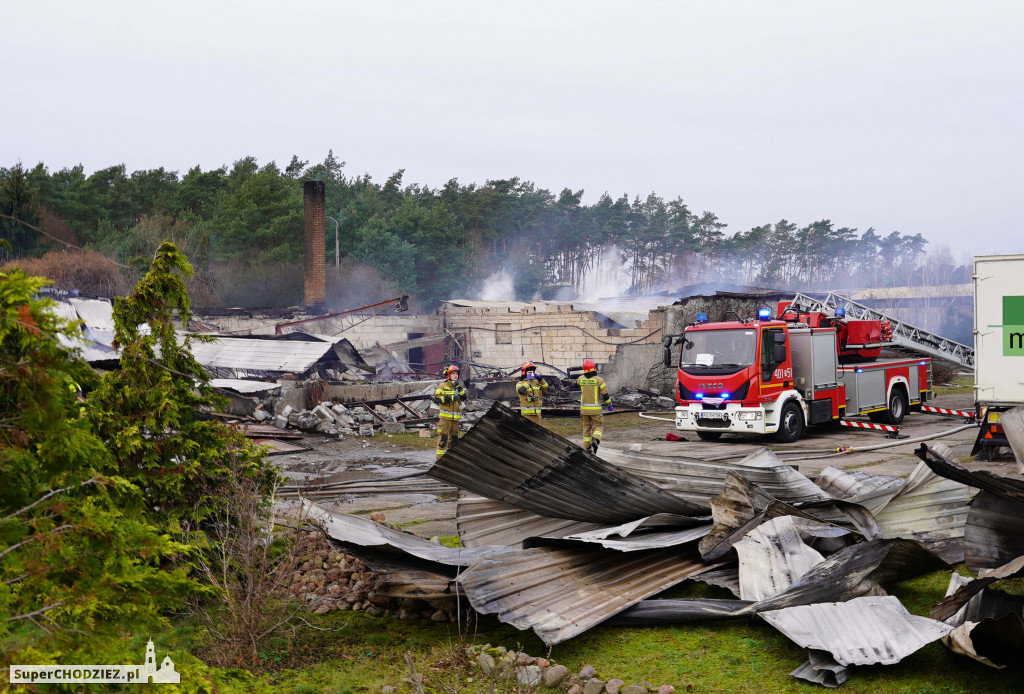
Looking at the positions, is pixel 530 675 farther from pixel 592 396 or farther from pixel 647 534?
pixel 592 396

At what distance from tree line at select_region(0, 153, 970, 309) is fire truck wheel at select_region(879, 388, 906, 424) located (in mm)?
30433

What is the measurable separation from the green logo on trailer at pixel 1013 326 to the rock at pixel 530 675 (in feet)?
28.6

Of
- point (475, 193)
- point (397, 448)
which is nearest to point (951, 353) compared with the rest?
point (397, 448)

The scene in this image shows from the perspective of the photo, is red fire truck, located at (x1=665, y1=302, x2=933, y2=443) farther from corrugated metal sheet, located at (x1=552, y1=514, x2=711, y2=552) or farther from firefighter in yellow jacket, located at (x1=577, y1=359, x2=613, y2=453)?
corrugated metal sheet, located at (x1=552, y1=514, x2=711, y2=552)

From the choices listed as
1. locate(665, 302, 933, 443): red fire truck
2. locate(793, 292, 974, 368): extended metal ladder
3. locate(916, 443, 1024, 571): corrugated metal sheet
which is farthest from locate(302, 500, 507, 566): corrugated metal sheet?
locate(793, 292, 974, 368): extended metal ladder

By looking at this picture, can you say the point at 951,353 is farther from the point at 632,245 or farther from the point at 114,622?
the point at 632,245

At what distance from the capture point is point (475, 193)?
67.6m

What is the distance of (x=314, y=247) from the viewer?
3366 cm

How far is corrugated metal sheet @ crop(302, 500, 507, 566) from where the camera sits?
237 inches

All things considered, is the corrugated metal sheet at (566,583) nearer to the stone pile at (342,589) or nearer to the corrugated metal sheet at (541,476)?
the corrugated metal sheet at (541,476)

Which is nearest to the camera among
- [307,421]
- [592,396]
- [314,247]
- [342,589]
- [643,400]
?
[342,589]

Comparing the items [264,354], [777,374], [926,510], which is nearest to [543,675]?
[926,510]

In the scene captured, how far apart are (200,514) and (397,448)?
10.2 metres

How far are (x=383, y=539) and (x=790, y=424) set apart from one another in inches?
406
